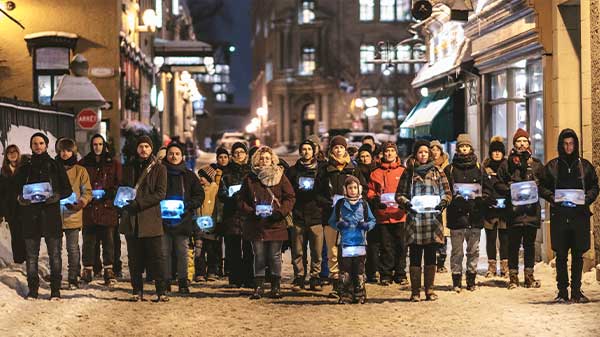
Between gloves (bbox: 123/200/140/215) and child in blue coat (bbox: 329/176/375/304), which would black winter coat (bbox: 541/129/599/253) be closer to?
child in blue coat (bbox: 329/176/375/304)

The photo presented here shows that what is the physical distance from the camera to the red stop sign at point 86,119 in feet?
78.6

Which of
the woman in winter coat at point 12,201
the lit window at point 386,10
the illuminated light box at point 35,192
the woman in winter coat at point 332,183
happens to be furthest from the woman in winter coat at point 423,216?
the lit window at point 386,10

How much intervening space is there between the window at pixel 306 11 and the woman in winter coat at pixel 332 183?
78.8 meters

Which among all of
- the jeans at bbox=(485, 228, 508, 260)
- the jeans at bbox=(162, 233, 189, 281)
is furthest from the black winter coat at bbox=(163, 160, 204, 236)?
the jeans at bbox=(485, 228, 508, 260)

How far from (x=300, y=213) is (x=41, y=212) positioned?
338 cm

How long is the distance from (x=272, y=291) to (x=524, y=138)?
13.0ft

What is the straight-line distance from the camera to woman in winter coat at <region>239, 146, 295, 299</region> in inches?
498

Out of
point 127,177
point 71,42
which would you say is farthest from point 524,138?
point 71,42

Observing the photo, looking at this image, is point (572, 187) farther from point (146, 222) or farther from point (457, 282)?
point (146, 222)

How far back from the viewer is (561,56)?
15.9 m

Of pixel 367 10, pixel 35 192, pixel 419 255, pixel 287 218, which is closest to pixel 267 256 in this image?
pixel 287 218

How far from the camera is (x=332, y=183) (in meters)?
13.2

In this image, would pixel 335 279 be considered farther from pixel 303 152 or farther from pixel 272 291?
pixel 303 152

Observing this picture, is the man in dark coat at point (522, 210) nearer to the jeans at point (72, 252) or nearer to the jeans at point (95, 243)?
the jeans at point (95, 243)
